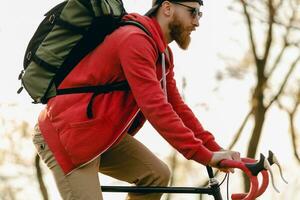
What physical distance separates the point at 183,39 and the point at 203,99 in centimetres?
1464

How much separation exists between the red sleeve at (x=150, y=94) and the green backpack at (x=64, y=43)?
0.16 meters

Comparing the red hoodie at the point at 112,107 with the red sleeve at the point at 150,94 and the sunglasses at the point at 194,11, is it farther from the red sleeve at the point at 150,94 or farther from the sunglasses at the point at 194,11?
the sunglasses at the point at 194,11

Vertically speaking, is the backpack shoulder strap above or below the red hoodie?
above

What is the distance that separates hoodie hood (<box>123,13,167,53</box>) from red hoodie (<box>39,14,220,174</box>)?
55 millimetres

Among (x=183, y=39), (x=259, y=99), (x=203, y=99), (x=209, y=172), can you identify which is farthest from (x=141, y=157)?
(x=203, y=99)

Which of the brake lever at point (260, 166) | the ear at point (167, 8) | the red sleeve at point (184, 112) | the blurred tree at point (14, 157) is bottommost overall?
the blurred tree at point (14, 157)

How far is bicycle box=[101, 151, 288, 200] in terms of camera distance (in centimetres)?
505

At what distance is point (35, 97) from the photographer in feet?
17.2

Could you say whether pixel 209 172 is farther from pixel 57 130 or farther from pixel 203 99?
pixel 203 99

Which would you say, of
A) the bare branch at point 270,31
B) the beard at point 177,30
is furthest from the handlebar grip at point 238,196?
the bare branch at point 270,31

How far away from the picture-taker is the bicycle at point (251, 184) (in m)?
5.05

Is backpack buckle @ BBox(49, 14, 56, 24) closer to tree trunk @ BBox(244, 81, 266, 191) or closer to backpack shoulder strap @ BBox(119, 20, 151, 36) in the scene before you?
backpack shoulder strap @ BBox(119, 20, 151, 36)

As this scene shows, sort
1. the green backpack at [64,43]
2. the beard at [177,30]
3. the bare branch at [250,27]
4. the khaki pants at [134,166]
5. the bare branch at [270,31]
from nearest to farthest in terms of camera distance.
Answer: the green backpack at [64,43], the beard at [177,30], the khaki pants at [134,166], the bare branch at [270,31], the bare branch at [250,27]

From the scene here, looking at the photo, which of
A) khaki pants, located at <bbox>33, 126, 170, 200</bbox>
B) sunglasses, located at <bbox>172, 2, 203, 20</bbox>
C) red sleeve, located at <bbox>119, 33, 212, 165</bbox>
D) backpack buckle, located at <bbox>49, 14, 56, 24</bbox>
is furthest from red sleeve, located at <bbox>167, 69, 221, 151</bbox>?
backpack buckle, located at <bbox>49, 14, 56, 24</bbox>
